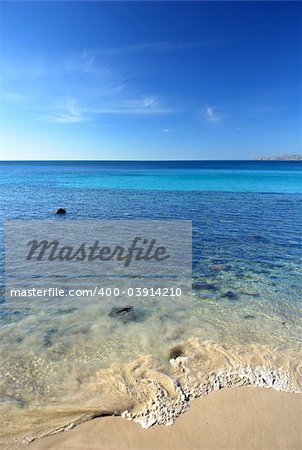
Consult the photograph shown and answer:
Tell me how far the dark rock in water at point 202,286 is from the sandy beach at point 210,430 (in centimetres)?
502

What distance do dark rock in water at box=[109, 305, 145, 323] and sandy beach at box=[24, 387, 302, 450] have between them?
134 inches

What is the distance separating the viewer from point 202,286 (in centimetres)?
1121

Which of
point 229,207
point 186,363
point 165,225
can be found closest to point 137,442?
point 186,363

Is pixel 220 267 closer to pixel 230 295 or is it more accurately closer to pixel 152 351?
pixel 230 295

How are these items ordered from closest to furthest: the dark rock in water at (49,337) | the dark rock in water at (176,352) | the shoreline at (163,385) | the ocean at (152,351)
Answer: the shoreline at (163,385)
the ocean at (152,351)
the dark rock in water at (176,352)
the dark rock in water at (49,337)

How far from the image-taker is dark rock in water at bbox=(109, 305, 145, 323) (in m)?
8.97

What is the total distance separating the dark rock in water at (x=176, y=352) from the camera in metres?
7.25

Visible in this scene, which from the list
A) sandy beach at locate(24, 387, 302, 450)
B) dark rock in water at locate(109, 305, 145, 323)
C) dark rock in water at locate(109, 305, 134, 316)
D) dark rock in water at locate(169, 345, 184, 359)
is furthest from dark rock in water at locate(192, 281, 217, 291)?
sandy beach at locate(24, 387, 302, 450)

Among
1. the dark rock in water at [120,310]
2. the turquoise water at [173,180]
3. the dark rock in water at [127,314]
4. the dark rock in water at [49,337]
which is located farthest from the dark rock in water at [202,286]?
the turquoise water at [173,180]

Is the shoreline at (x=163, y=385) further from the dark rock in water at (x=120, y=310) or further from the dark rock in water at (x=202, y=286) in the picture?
the dark rock in water at (x=202, y=286)

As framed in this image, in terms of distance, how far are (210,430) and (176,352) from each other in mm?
2112

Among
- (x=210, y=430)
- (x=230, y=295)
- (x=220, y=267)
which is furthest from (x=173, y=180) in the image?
(x=210, y=430)

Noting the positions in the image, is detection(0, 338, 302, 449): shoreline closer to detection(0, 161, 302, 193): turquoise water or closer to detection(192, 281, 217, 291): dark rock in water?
detection(192, 281, 217, 291): dark rock in water

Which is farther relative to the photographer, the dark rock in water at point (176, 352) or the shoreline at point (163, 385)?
the dark rock in water at point (176, 352)
